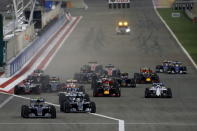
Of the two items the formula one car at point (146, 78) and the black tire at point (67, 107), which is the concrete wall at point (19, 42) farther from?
the black tire at point (67, 107)

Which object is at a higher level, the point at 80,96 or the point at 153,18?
the point at 153,18

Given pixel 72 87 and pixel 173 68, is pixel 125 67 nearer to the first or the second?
pixel 173 68

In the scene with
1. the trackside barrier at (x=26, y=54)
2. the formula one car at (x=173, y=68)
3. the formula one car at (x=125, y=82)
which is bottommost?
the formula one car at (x=125, y=82)

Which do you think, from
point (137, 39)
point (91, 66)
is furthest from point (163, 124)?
point (137, 39)

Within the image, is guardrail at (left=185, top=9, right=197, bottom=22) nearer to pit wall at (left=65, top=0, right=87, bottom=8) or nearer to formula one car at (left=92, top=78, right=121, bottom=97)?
pit wall at (left=65, top=0, right=87, bottom=8)

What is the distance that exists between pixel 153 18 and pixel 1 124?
96260 millimetres

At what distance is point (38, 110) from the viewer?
4412 centimetres

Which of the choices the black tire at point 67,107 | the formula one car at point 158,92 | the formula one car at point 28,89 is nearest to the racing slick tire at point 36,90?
the formula one car at point 28,89

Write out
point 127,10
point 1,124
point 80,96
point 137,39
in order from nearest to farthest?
point 1,124 → point 80,96 → point 137,39 → point 127,10

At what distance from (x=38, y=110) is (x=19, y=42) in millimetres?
43460

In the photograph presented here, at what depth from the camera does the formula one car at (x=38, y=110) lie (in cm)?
4403

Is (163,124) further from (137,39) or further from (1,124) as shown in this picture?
(137,39)

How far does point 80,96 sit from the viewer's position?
47.9m

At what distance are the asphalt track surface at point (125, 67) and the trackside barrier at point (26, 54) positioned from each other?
2451mm
